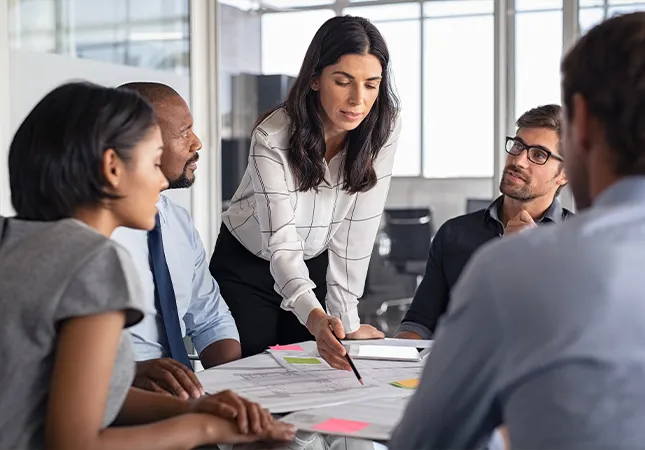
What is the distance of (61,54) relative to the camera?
14.1ft

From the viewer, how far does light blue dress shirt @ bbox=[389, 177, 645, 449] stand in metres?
0.83

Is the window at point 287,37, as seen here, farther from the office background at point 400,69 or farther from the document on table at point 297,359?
the document on table at point 297,359

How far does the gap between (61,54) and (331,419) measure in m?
3.31

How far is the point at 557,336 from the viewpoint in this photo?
0.84m

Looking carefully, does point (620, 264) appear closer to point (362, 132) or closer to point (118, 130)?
point (118, 130)

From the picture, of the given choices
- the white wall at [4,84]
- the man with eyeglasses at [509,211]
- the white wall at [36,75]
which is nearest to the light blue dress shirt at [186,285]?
the man with eyeglasses at [509,211]

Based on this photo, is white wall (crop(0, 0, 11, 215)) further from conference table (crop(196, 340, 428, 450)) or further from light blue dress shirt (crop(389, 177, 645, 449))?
light blue dress shirt (crop(389, 177, 645, 449))

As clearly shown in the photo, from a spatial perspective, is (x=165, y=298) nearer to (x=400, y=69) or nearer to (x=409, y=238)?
(x=400, y=69)

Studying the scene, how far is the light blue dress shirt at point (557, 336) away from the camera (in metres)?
0.83

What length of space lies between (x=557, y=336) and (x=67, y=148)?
795 millimetres

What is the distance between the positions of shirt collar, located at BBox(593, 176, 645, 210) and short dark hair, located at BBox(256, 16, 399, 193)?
160cm

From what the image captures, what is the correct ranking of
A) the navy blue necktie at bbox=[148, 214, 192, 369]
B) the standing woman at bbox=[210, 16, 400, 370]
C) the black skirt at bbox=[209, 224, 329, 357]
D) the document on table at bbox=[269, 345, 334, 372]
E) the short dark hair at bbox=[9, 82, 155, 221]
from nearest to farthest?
the short dark hair at bbox=[9, 82, 155, 221] → the document on table at bbox=[269, 345, 334, 372] → the navy blue necktie at bbox=[148, 214, 192, 369] → the standing woman at bbox=[210, 16, 400, 370] → the black skirt at bbox=[209, 224, 329, 357]

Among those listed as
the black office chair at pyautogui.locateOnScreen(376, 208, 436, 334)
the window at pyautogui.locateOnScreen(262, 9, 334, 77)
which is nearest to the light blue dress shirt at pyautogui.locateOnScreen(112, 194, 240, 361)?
the window at pyautogui.locateOnScreen(262, 9, 334, 77)

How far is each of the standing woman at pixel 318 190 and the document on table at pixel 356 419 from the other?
806 millimetres
